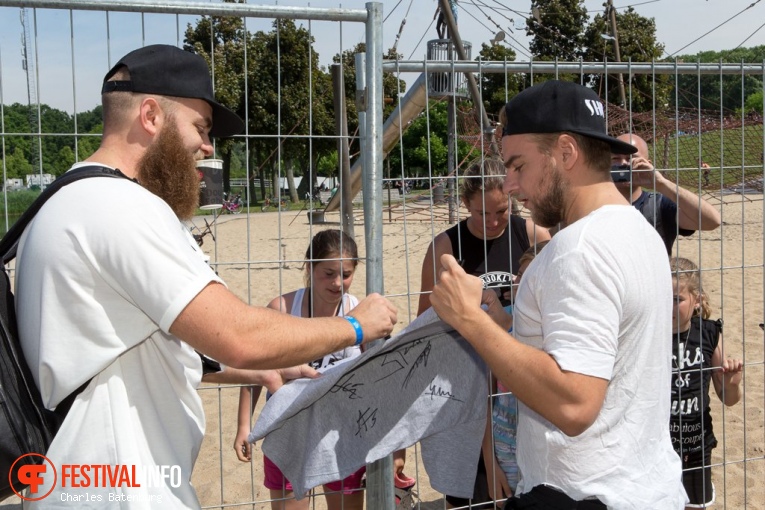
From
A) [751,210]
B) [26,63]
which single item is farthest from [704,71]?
[751,210]

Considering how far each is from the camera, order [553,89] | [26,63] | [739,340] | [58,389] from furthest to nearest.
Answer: [739,340], [26,63], [553,89], [58,389]

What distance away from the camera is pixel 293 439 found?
2402 millimetres

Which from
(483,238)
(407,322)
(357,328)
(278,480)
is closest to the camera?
(357,328)

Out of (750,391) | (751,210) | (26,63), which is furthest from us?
(751,210)

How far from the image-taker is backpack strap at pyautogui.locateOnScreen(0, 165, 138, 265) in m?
1.55

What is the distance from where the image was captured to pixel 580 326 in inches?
61.4

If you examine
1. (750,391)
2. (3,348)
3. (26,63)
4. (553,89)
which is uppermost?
(26,63)

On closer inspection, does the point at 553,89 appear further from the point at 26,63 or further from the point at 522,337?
the point at 26,63

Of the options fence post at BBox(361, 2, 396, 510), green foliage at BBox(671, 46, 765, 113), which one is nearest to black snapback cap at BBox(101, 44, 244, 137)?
fence post at BBox(361, 2, 396, 510)

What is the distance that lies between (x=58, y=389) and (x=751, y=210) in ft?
70.5

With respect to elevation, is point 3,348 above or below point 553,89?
below

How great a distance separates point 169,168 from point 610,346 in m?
1.16
